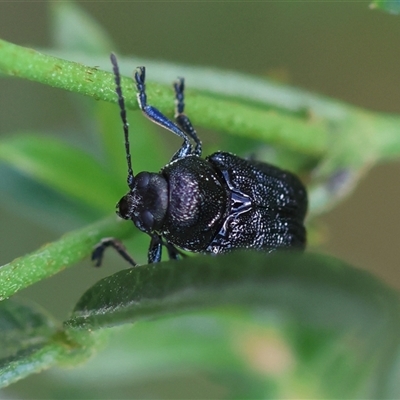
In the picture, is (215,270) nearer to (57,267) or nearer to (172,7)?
(57,267)

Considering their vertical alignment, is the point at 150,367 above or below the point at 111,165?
below

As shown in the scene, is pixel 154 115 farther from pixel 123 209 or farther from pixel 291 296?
pixel 291 296

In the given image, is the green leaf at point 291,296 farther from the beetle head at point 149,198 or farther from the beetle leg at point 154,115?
the beetle head at point 149,198

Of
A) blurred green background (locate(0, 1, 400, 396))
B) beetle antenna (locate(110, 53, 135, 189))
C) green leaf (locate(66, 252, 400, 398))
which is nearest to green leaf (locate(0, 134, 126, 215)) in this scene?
beetle antenna (locate(110, 53, 135, 189))

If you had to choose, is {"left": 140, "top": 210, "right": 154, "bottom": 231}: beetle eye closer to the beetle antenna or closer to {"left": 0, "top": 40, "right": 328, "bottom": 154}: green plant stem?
the beetle antenna

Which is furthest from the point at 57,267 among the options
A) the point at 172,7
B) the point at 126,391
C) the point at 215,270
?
the point at 172,7

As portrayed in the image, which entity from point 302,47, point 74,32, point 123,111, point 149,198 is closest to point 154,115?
point 123,111
